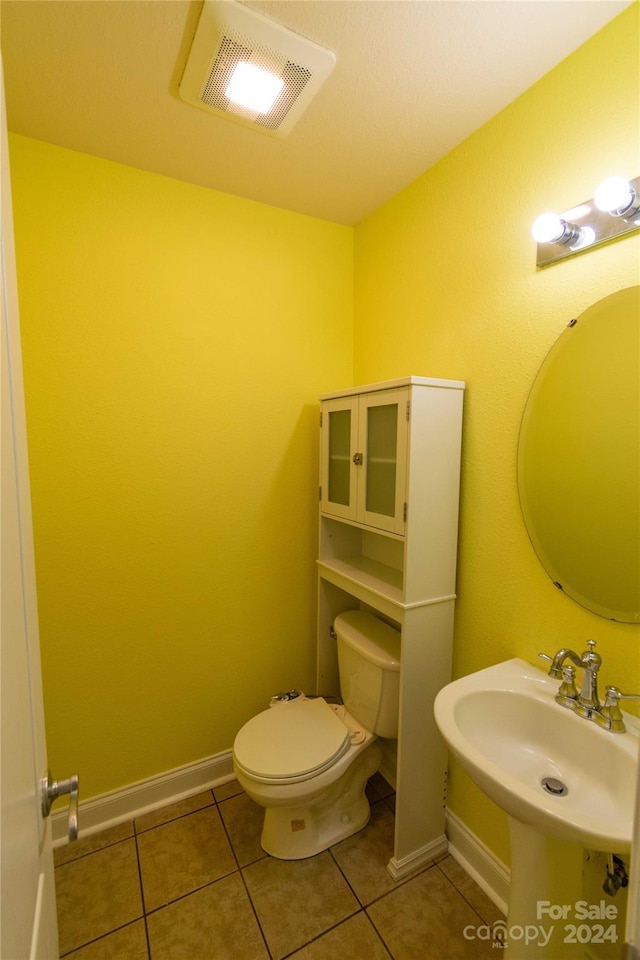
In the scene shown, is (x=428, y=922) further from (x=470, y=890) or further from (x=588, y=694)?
(x=588, y=694)

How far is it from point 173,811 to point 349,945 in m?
0.81

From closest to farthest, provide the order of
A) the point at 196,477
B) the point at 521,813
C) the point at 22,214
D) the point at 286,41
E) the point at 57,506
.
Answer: the point at 521,813
the point at 286,41
the point at 22,214
the point at 57,506
the point at 196,477

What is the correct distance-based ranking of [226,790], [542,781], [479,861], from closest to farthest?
[542,781] < [479,861] < [226,790]

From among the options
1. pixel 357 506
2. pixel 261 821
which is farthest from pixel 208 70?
pixel 261 821

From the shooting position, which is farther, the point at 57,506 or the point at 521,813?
the point at 57,506

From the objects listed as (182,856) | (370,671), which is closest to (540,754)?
(370,671)

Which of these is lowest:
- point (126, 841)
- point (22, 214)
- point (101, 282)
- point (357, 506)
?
point (126, 841)

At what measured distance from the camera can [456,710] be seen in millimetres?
1053

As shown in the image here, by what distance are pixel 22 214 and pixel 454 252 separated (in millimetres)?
1426

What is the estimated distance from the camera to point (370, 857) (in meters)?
1.46

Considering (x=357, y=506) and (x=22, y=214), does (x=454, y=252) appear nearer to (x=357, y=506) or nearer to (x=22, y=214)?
(x=357, y=506)

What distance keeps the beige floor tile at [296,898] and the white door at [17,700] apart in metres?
0.85

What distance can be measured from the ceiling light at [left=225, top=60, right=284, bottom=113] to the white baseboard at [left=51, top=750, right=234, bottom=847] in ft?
7.73

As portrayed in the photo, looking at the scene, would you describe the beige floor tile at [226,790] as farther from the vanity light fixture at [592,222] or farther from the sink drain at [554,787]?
the vanity light fixture at [592,222]
